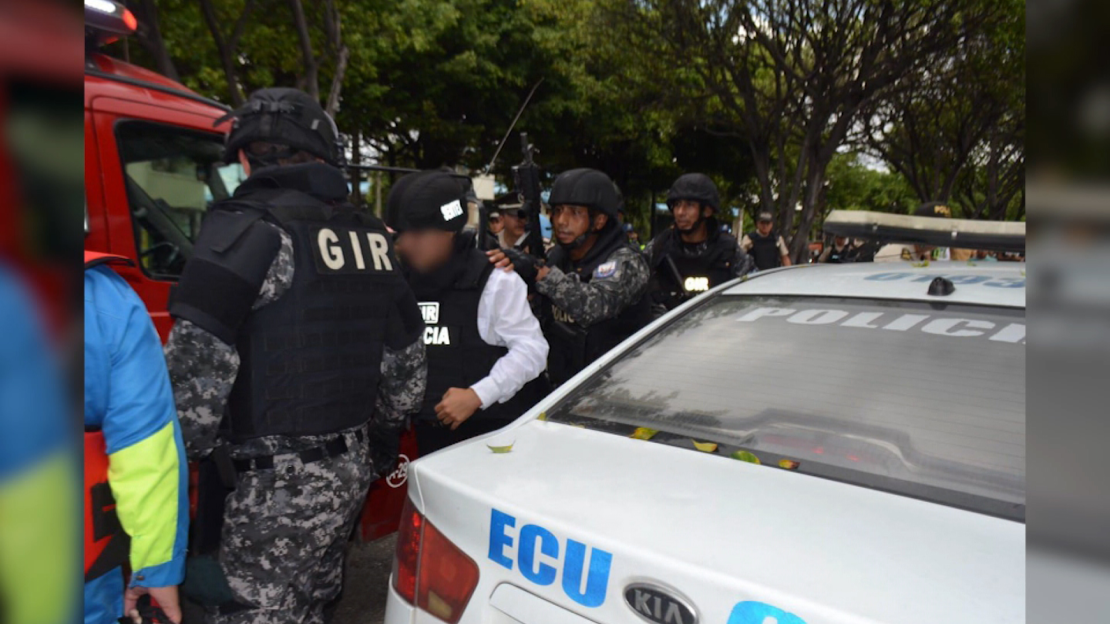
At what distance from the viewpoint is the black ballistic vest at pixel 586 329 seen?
12.6 feet

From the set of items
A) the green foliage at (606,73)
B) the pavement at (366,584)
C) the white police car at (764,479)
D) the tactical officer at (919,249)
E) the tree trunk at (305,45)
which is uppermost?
the green foliage at (606,73)

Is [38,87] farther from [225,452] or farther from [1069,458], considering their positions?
[225,452]

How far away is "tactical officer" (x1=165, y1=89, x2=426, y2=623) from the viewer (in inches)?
74.3

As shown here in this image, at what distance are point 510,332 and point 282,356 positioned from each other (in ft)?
3.55

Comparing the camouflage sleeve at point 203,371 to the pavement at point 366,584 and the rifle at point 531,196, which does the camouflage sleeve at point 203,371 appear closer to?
the pavement at point 366,584

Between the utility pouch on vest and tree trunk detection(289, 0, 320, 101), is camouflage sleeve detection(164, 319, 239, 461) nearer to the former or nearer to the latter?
the utility pouch on vest

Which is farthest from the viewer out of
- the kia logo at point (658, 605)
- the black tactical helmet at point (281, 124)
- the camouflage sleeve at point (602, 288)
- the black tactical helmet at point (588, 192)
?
the black tactical helmet at point (588, 192)

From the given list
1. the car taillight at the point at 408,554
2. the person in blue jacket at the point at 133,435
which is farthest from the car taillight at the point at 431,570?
the person in blue jacket at the point at 133,435

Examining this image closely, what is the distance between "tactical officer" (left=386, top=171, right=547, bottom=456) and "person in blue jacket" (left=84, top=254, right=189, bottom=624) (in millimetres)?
1137

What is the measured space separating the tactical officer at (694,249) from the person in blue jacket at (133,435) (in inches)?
133

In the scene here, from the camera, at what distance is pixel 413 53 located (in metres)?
15.8

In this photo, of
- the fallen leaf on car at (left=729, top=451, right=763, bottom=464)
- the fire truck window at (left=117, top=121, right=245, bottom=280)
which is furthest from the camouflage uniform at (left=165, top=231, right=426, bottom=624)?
the fire truck window at (left=117, top=121, right=245, bottom=280)

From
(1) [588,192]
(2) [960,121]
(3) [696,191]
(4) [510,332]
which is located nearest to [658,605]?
(4) [510,332]

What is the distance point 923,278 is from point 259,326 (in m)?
1.91
